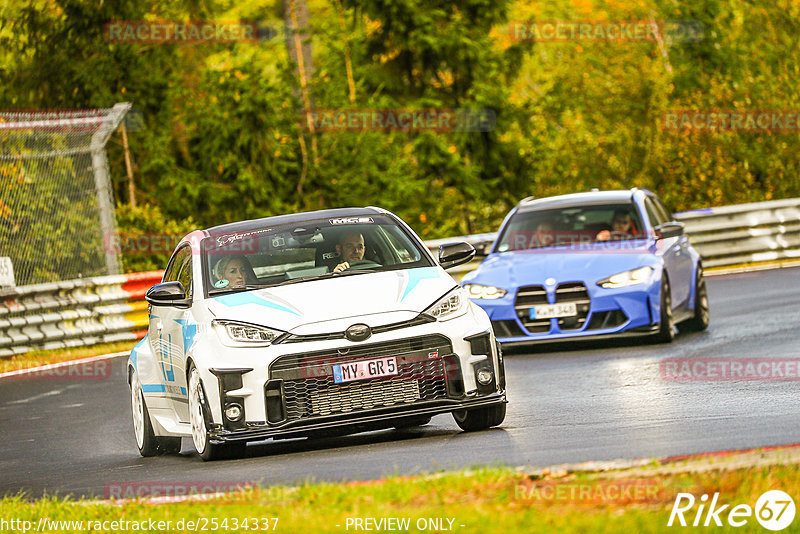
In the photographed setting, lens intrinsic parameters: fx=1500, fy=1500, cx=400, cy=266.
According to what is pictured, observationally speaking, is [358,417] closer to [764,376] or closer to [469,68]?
[764,376]

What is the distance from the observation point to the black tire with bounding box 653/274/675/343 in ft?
49.3

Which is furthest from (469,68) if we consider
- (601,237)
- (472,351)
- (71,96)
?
(472,351)

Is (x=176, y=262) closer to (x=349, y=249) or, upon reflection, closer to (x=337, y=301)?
(x=349, y=249)

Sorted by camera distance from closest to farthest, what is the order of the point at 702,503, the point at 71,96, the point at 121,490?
1. the point at 702,503
2. the point at 121,490
3. the point at 71,96

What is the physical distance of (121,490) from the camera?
8492 millimetres

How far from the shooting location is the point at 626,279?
1496 centimetres

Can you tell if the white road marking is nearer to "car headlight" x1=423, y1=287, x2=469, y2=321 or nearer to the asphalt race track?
the asphalt race track

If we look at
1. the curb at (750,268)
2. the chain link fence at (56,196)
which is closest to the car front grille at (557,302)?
the chain link fence at (56,196)

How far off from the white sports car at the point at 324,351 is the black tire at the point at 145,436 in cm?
68

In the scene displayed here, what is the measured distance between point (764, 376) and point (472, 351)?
338 cm

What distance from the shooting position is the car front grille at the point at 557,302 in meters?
14.9

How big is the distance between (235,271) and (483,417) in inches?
77.1

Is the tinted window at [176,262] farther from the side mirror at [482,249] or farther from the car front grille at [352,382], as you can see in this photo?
the side mirror at [482,249]

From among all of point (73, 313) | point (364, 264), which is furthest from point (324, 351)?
point (73, 313)
